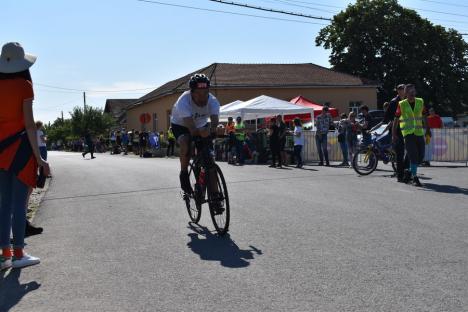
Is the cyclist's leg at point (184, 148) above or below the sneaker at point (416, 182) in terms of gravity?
above

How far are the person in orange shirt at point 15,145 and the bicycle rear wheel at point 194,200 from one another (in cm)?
217

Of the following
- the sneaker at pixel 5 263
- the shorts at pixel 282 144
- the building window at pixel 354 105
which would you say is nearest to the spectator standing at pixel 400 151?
the shorts at pixel 282 144

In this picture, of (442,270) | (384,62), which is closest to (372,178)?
(442,270)

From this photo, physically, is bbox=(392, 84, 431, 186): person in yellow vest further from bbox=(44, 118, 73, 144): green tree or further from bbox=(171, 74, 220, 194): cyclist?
bbox=(44, 118, 73, 144): green tree

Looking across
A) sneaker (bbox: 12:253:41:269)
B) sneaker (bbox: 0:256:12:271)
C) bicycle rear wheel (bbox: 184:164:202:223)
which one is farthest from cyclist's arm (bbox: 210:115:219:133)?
sneaker (bbox: 0:256:12:271)

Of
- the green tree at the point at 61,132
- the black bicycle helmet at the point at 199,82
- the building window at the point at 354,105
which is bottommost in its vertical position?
the green tree at the point at 61,132

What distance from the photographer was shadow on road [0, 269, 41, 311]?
13.7ft

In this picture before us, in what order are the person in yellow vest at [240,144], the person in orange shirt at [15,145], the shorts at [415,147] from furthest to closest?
1. the person in yellow vest at [240,144]
2. the shorts at [415,147]
3. the person in orange shirt at [15,145]

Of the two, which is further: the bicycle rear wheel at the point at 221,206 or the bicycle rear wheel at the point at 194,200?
the bicycle rear wheel at the point at 194,200

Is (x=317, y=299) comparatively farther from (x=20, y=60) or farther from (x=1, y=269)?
(x=20, y=60)

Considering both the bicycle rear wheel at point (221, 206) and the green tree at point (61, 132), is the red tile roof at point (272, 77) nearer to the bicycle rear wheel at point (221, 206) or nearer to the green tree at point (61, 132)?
the bicycle rear wheel at point (221, 206)

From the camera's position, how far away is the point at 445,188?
412 inches

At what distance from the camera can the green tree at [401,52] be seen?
55344 millimetres

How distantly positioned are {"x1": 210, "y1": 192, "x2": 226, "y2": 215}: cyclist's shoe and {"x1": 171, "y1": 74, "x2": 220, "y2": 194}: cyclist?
0.21m
